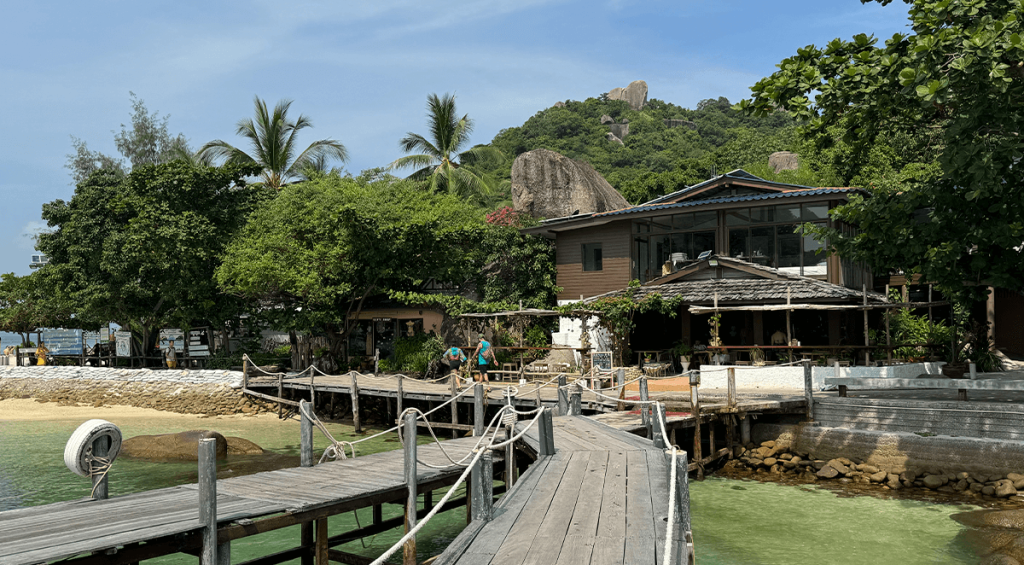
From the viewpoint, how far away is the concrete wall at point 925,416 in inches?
615

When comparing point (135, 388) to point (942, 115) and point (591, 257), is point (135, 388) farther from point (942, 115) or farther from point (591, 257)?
point (942, 115)

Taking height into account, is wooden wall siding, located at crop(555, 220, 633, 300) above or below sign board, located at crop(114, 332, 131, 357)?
above

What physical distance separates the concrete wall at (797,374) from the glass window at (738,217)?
8.31m

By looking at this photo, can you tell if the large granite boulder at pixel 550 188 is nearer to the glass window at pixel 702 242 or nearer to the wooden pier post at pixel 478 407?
the glass window at pixel 702 242

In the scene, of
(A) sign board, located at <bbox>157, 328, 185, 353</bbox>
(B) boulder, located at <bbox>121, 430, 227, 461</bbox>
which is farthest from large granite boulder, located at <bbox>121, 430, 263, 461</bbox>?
(A) sign board, located at <bbox>157, 328, 185, 353</bbox>

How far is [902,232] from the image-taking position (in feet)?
51.5

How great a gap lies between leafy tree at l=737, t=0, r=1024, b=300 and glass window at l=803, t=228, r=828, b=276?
437 inches

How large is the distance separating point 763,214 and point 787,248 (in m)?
1.64

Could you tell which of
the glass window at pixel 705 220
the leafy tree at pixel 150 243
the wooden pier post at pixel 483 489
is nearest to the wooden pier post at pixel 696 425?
the wooden pier post at pixel 483 489

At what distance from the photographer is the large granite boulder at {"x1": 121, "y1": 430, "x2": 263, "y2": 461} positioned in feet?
66.5

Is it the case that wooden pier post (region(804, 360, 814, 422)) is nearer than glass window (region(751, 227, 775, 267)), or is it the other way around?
wooden pier post (region(804, 360, 814, 422))

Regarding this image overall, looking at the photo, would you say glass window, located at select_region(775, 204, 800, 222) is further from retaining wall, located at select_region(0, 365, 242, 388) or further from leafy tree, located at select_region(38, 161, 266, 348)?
leafy tree, located at select_region(38, 161, 266, 348)

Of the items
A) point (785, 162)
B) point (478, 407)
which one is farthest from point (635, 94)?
point (478, 407)

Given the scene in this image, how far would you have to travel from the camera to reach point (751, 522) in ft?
45.5
